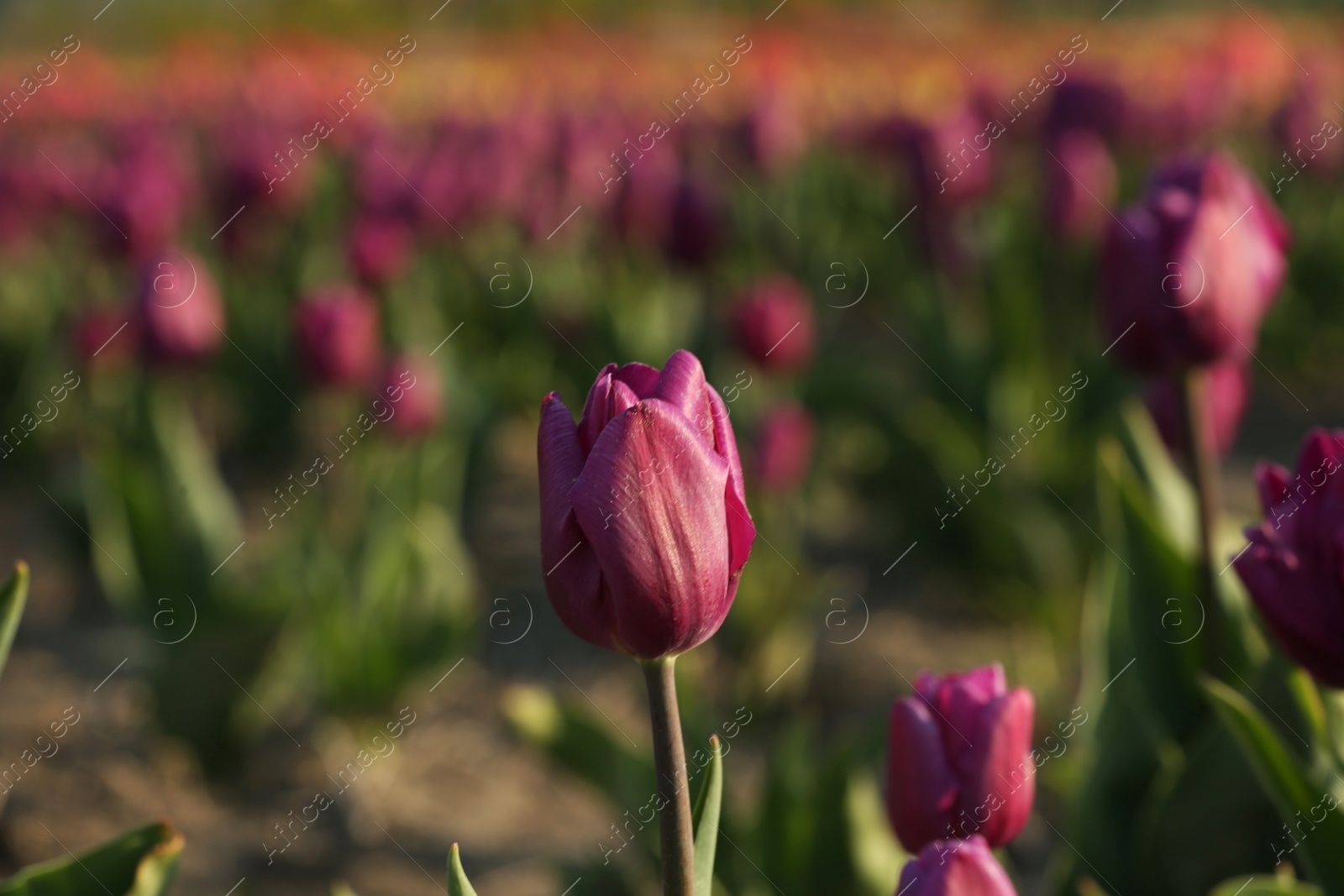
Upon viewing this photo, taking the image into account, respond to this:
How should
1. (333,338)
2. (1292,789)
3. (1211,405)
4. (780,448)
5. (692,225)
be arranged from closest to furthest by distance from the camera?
1. (1292,789)
2. (1211,405)
3. (780,448)
4. (333,338)
5. (692,225)

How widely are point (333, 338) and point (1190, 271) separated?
163cm

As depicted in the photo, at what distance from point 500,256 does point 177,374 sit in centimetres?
186

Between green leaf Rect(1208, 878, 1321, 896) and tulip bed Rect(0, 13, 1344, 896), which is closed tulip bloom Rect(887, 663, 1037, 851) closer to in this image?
tulip bed Rect(0, 13, 1344, 896)

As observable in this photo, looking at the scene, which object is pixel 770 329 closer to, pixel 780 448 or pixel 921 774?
pixel 780 448

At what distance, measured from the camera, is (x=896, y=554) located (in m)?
2.97

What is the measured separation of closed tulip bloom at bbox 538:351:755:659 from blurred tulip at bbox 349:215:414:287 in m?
2.53

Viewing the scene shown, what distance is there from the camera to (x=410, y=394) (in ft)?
7.87

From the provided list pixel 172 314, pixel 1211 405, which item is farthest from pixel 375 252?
pixel 1211 405

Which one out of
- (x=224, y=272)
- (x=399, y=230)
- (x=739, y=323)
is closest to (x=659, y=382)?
(x=739, y=323)

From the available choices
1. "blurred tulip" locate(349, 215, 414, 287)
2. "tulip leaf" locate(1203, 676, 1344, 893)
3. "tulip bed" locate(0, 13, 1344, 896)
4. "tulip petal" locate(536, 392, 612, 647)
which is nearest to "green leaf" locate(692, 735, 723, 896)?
"tulip bed" locate(0, 13, 1344, 896)

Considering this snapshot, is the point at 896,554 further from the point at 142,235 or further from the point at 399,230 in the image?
the point at 142,235

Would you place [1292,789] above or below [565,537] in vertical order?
below

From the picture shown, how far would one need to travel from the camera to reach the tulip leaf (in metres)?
0.91

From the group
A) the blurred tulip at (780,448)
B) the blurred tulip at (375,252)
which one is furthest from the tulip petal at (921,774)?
the blurred tulip at (375,252)
